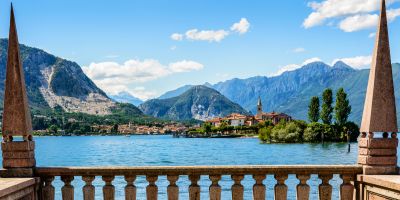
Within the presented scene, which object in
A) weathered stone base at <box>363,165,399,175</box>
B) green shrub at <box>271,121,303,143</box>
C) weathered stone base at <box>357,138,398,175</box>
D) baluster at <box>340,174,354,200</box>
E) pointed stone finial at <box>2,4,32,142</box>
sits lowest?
green shrub at <box>271,121,303,143</box>

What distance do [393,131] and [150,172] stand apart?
4.10 m

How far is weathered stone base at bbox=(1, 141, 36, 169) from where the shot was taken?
8102 millimetres

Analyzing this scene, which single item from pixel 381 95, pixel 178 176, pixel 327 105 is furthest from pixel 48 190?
pixel 327 105

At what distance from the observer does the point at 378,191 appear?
799 centimetres

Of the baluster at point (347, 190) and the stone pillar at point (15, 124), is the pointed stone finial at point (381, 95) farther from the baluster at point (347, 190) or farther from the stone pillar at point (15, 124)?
the stone pillar at point (15, 124)

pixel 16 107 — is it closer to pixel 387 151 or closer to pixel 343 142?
pixel 387 151

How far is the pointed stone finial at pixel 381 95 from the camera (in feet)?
27.6

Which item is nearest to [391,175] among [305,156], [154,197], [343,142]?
[154,197]

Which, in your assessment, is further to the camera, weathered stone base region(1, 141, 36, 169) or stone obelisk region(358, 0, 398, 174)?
stone obelisk region(358, 0, 398, 174)

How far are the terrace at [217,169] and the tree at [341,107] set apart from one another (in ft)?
313

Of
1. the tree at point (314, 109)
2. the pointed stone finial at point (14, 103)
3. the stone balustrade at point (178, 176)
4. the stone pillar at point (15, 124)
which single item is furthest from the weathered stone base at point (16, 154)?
the tree at point (314, 109)

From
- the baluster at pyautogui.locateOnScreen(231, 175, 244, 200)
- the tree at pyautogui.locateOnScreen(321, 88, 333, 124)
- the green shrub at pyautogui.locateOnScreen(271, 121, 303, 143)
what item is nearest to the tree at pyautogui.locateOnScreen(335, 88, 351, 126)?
the tree at pyautogui.locateOnScreen(321, 88, 333, 124)

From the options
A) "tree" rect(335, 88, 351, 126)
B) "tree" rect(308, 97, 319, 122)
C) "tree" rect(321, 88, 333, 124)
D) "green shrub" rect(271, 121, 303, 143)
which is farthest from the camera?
"tree" rect(308, 97, 319, 122)

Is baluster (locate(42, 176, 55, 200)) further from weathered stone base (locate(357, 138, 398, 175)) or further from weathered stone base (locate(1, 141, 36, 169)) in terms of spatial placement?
weathered stone base (locate(357, 138, 398, 175))
